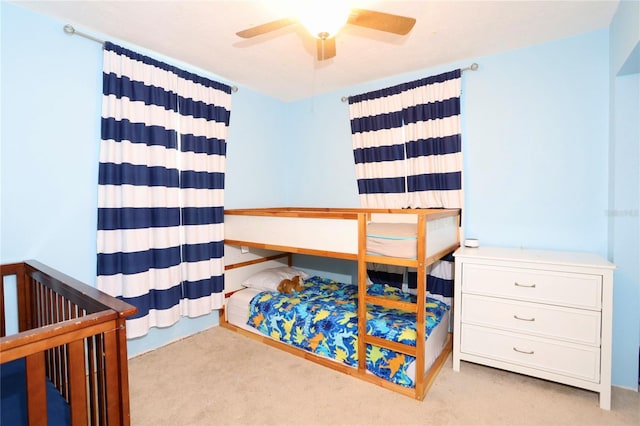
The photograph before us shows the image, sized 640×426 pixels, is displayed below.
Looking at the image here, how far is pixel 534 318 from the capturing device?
1977 millimetres

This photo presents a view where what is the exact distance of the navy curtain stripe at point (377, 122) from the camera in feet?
9.53

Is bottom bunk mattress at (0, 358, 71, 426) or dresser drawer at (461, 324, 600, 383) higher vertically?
bottom bunk mattress at (0, 358, 71, 426)

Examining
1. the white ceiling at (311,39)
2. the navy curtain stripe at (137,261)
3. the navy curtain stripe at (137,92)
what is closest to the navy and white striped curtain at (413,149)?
the white ceiling at (311,39)

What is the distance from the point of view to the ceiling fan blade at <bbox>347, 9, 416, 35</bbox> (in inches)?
58.7

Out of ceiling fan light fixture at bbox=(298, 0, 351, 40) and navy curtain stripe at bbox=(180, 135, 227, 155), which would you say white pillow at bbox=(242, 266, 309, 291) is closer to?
navy curtain stripe at bbox=(180, 135, 227, 155)

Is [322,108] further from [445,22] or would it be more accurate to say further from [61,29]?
[61,29]

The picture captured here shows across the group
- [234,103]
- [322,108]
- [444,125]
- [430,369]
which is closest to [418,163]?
[444,125]

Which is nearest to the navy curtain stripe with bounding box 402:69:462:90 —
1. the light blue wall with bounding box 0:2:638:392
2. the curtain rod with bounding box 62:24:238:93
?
the light blue wall with bounding box 0:2:638:392

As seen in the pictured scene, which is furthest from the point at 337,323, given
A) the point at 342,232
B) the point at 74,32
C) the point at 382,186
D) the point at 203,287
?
the point at 74,32

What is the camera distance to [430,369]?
2137 mm

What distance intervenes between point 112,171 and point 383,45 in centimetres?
221

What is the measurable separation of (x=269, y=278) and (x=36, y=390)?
7.09 ft

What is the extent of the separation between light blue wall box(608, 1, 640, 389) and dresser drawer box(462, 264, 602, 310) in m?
0.42

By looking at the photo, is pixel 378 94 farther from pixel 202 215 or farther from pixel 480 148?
pixel 202 215
